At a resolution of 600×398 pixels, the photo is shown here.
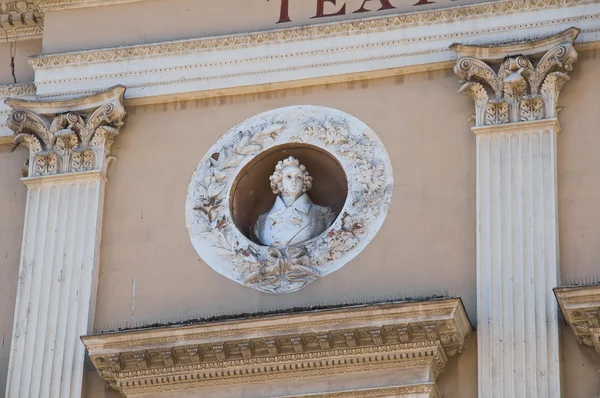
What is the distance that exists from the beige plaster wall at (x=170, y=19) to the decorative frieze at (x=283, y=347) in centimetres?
370

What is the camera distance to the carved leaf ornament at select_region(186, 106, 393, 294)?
818 inches

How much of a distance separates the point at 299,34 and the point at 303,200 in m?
1.81

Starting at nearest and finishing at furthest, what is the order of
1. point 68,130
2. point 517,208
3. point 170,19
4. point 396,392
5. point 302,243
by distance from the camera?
1. point 396,392
2. point 517,208
3. point 302,243
4. point 68,130
5. point 170,19

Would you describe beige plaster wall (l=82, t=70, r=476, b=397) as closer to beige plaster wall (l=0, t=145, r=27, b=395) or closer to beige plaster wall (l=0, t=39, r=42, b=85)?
beige plaster wall (l=0, t=145, r=27, b=395)

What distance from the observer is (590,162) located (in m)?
20.5

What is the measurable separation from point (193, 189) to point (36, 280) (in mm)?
1805

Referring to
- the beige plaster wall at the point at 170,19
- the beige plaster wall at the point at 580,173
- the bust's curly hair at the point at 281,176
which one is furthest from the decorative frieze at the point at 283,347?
the beige plaster wall at the point at 170,19

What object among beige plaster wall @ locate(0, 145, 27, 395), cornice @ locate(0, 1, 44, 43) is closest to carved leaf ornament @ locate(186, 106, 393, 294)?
beige plaster wall @ locate(0, 145, 27, 395)

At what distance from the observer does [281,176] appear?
70.4 ft

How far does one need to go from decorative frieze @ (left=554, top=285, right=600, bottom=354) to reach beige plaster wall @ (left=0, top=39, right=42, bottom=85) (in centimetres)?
686

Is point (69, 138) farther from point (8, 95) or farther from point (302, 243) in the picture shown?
point (302, 243)

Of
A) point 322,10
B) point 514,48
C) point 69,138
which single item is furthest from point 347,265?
point 69,138

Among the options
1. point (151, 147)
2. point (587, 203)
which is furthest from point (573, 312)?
point (151, 147)

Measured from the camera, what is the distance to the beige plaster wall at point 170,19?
72.9 ft
